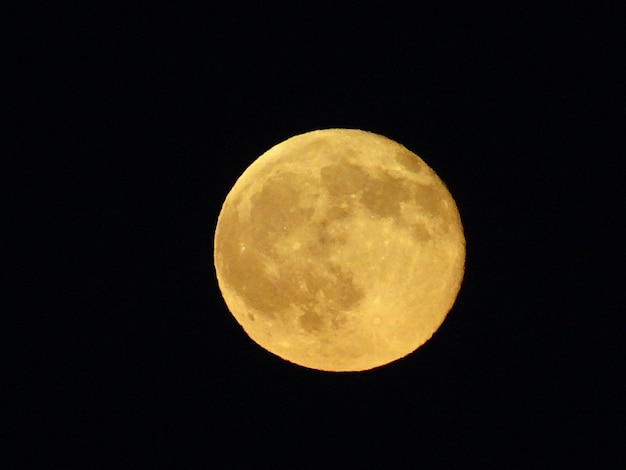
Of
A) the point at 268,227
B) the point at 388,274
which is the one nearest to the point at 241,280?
the point at 268,227

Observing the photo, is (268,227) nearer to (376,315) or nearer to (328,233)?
(328,233)

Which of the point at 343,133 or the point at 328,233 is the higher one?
the point at 343,133

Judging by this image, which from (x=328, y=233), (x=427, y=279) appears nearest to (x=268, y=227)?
(x=328, y=233)

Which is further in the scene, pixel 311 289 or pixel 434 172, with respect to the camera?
pixel 434 172

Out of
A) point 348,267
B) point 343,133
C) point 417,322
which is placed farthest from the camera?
point 343,133

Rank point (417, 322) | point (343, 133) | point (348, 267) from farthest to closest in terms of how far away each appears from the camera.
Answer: point (343, 133), point (417, 322), point (348, 267)

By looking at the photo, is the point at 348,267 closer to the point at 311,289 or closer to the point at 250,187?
the point at 311,289

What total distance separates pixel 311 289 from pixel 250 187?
923 millimetres

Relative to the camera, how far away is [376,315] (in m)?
4.29

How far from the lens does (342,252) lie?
13.7 ft

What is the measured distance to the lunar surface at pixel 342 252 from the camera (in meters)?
4.20

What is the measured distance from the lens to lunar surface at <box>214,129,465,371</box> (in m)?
4.20

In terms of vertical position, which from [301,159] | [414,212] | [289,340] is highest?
[301,159]

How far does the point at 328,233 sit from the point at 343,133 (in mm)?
955
